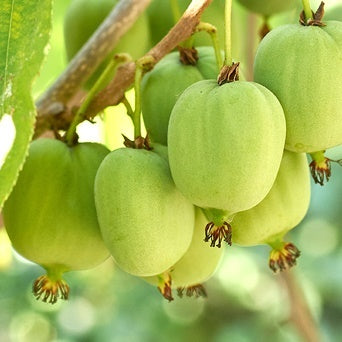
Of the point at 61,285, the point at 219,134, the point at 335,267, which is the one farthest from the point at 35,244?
the point at 335,267

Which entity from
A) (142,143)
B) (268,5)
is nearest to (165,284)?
(142,143)

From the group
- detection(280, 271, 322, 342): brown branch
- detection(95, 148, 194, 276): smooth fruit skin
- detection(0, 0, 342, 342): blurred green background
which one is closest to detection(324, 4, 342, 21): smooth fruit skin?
detection(95, 148, 194, 276): smooth fruit skin

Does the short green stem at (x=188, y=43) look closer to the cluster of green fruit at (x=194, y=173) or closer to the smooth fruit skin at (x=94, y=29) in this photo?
the cluster of green fruit at (x=194, y=173)

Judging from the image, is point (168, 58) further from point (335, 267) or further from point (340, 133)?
point (335, 267)

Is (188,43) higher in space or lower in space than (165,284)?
higher

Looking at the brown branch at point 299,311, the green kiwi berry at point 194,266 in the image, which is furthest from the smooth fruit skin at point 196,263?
the brown branch at point 299,311

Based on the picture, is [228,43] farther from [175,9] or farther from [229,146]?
[175,9]

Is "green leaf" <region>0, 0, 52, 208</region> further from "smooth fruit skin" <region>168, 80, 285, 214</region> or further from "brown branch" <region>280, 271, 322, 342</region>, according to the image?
"brown branch" <region>280, 271, 322, 342</region>
